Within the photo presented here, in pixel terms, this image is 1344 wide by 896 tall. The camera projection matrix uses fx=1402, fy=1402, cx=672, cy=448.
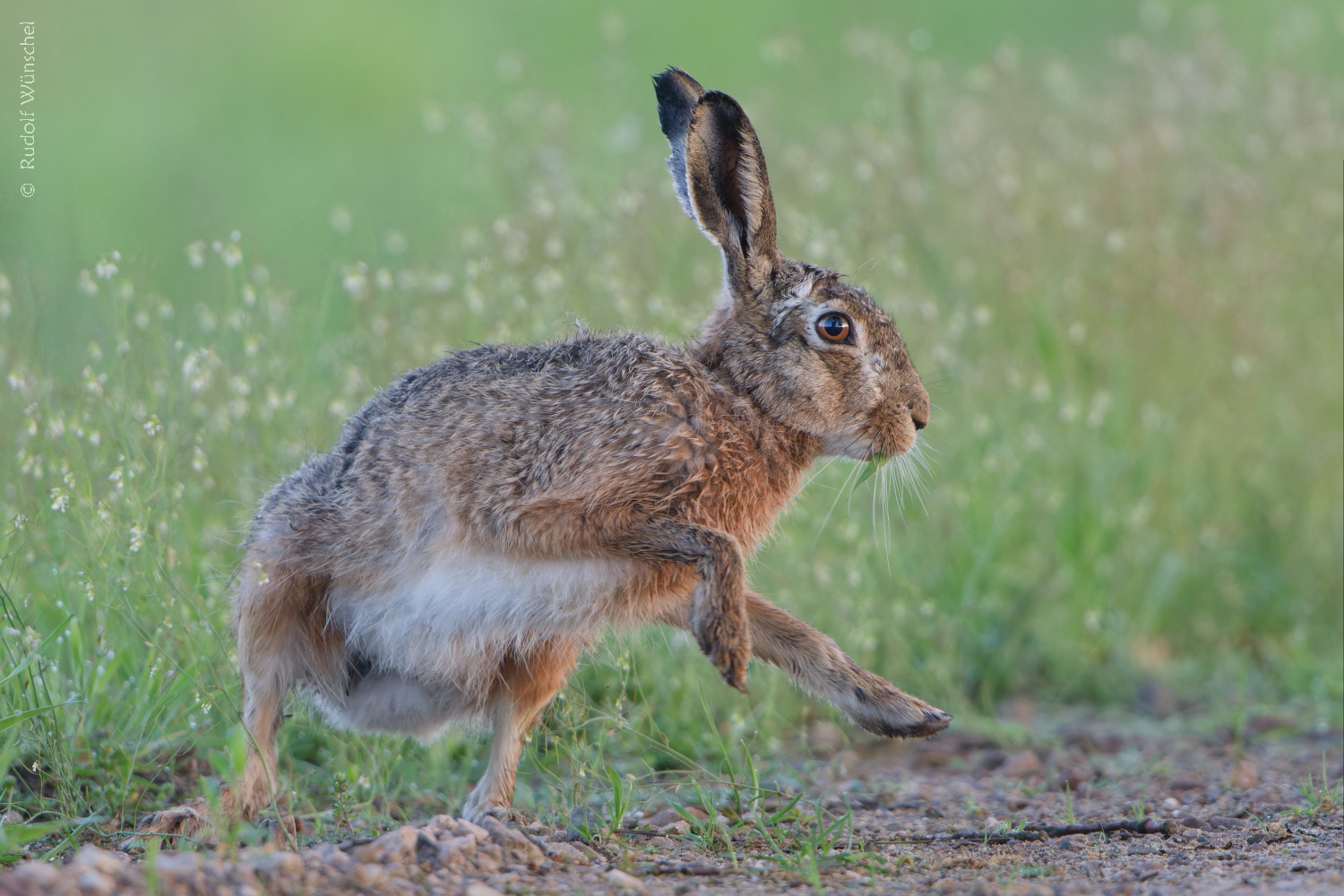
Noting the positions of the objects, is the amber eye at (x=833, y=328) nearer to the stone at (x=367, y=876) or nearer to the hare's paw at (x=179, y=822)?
the stone at (x=367, y=876)

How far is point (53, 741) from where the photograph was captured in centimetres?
362

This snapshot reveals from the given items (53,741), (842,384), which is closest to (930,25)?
(842,384)

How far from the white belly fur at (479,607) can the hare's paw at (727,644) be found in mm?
287

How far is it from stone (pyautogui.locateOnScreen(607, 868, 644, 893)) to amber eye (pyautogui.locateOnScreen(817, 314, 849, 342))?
5.48 ft

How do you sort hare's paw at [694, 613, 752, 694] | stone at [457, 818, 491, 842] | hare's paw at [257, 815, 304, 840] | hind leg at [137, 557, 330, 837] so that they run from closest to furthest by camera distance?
stone at [457, 818, 491, 842] → hare's paw at [694, 613, 752, 694] → hare's paw at [257, 815, 304, 840] → hind leg at [137, 557, 330, 837]

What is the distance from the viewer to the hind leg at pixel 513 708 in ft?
13.0

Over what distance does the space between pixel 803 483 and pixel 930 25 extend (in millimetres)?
9311

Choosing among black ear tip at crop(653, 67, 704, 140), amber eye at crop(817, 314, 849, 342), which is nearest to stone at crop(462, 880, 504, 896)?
amber eye at crop(817, 314, 849, 342)

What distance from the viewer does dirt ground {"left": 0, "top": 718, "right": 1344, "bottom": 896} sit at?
2.90 metres

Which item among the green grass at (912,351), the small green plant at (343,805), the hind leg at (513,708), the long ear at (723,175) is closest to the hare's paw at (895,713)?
the green grass at (912,351)

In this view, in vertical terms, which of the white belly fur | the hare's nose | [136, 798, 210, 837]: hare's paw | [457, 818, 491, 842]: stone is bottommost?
[136, 798, 210, 837]: hare's paw

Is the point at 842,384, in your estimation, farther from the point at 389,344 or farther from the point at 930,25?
the point at 930,25

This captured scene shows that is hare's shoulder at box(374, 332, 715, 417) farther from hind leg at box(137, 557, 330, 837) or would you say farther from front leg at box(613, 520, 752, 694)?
hind leg at box(137, 557, 330, 837)

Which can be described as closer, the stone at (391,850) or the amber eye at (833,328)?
the stone at (391,850)
